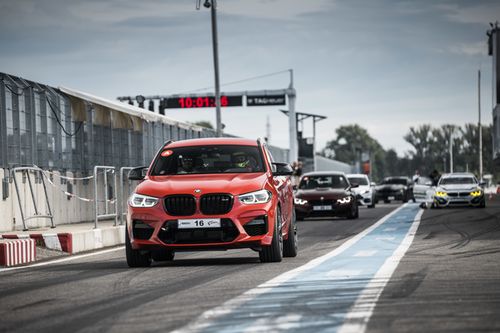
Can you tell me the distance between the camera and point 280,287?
10.5 m

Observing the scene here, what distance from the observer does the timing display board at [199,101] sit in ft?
212

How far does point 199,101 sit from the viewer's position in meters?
65.8

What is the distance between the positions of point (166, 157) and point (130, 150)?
16144mm

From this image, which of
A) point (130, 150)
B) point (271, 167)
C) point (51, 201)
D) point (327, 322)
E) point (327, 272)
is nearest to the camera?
point (327, 322)

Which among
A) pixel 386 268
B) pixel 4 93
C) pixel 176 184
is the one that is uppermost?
pixel 4 93

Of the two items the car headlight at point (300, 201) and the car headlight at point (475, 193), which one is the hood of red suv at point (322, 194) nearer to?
the car headlight at point (300, 201)

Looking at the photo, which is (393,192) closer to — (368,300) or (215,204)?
(215,204)

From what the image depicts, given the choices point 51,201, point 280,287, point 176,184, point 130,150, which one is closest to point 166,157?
point 176,184

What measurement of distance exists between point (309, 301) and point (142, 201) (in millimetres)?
5211

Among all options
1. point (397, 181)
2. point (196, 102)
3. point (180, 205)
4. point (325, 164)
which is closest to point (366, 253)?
point (180, 205)

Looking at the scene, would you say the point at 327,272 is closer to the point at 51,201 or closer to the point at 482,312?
the point at 482,312

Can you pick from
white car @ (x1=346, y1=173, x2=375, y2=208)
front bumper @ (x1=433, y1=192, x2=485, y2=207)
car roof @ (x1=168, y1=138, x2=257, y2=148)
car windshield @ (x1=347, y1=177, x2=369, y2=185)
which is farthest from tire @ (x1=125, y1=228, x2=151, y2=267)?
car windshield @ (x1=347, y1=177, x2=369, y2=185)

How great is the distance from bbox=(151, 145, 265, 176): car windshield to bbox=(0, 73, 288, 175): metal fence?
28.7 feet

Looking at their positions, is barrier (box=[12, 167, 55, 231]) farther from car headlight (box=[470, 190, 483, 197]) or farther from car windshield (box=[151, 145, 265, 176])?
car headlight (box=[470, 190, 483, 197])
